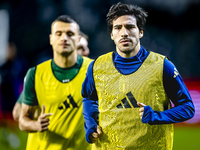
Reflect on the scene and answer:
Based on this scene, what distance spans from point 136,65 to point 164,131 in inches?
14.2

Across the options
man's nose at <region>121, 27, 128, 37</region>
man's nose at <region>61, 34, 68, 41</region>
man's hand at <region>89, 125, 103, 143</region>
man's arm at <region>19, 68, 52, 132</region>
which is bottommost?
man's hand at <region>89, 125, 103, 143</region>

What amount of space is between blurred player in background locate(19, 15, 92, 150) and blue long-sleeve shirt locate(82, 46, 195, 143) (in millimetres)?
339

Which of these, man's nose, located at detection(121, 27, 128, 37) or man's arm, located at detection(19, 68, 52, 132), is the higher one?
man's nose, located at detection(121, 27, 128, 37)

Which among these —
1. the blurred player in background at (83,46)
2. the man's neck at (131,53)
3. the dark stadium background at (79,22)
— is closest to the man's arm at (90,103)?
the man's neck at (131,53)

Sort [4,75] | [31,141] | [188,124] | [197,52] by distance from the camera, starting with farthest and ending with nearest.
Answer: [188,124]
[197,52]
[4,75]
[31,141]

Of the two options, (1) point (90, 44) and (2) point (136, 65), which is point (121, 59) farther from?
(1) point (90, 44)

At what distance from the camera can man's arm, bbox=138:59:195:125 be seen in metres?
1.17

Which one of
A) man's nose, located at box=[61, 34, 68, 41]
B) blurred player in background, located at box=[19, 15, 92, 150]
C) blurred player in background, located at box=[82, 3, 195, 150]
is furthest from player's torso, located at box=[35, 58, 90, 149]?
blurred player in background, located at box=[82, 3, 195, 150]

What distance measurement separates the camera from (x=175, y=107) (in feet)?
3.95

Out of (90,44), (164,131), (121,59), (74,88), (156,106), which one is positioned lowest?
(164,131)

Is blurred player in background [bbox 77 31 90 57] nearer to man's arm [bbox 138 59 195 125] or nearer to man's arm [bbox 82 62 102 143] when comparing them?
man's arm [bbox 82 62 102 143]

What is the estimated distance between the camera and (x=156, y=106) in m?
1.24

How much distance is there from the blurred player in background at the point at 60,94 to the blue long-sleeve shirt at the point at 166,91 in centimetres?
34

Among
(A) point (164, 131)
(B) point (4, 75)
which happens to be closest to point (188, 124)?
(B) point (4, 75)
